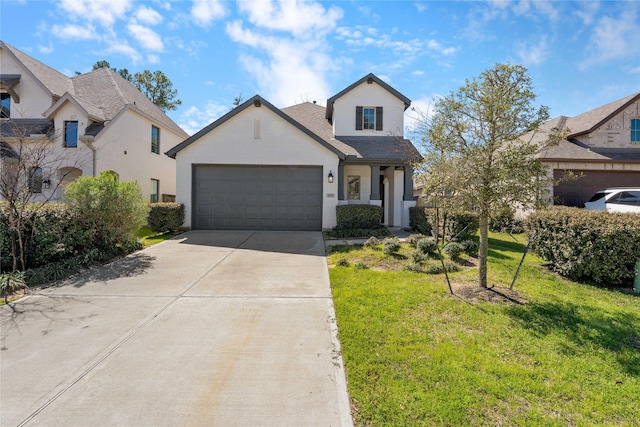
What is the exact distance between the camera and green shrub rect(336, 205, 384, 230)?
38.5 ft

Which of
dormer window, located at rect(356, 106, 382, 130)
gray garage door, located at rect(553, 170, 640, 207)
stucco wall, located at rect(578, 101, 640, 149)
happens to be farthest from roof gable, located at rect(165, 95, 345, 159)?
stucco wall, located at rect(578, 101, 640, 149)

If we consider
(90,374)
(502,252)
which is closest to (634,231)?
(502,252)

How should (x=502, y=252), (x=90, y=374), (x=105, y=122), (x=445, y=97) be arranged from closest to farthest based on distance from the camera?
(x=90, y=374) < (x=445, y=97) < (x=502, y=252) < (x=105, y=122)

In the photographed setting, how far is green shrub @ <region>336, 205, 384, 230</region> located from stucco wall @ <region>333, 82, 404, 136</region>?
15.8 feet

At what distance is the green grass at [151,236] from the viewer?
10243mm

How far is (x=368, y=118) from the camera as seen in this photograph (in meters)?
14.8

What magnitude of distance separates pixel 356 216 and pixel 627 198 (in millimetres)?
9849

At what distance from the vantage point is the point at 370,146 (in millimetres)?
14086

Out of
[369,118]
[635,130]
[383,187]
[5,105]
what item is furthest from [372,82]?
[5,105]

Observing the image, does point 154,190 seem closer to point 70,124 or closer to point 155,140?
point 155,140

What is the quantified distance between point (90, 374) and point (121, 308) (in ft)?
6.31

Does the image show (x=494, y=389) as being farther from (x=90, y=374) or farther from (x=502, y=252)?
(x=502, y=252)

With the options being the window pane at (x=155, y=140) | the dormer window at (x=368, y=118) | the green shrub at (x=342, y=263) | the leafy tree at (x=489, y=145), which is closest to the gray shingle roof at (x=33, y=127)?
the window pane at (x=155, y=140)

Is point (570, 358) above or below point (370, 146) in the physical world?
below
